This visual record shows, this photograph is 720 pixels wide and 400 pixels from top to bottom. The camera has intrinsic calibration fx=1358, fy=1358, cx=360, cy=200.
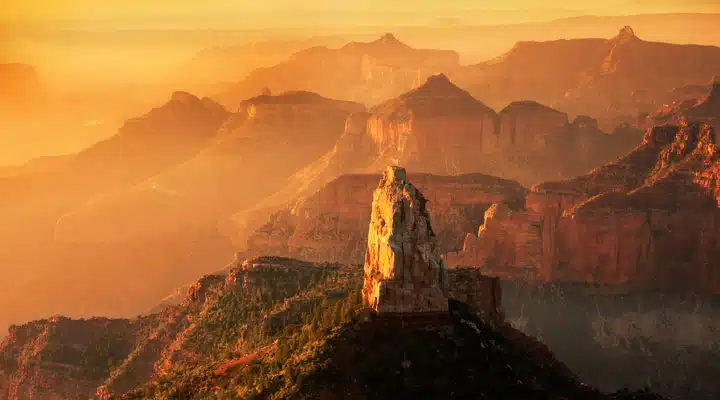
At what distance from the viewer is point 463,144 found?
138000mm

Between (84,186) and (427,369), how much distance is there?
130 metres

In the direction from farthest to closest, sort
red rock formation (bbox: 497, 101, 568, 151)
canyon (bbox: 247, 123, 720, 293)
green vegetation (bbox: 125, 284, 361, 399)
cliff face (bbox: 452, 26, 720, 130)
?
cliff face (bbox: 452, 26, 720, 130), red rock formation (bbox: 497, 101, 568, 151), canyon (bbox: 247, 123, 720, 293), green vegetation (bbox: 125, 284, 361, 399)

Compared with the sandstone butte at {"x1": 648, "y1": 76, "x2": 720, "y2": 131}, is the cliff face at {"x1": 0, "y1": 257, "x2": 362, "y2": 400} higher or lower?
lower

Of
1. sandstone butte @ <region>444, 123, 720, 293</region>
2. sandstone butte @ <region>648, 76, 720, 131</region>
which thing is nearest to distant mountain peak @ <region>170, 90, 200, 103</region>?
sandstone butte @ <region>648, 76, 720, 131</region>

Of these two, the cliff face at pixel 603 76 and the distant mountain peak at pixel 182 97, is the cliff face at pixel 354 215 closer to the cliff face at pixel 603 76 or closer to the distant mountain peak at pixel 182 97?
the cliff face at pixel 603 76

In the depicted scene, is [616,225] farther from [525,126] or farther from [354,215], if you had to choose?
[525,126]

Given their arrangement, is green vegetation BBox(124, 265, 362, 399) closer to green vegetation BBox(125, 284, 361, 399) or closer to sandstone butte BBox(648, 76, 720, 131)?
green vegetation BBox(125, 284, 361, 399)

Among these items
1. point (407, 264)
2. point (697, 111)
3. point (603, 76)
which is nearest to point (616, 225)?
point (697, 111)

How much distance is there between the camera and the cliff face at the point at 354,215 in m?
105

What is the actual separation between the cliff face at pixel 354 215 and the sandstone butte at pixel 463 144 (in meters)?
18.8

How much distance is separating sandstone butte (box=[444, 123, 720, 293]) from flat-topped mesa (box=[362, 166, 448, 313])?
5032cm

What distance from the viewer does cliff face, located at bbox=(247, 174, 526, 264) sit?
105m

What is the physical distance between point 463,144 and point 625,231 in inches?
1837

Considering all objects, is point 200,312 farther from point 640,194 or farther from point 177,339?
point 640,194
